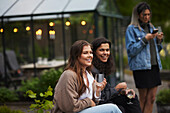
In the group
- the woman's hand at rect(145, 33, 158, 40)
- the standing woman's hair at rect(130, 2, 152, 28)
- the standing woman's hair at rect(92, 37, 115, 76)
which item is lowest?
the standing woman's hair at rect(92, 37, 115, 76)

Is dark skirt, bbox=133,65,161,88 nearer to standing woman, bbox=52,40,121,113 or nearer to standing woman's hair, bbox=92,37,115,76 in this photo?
standing woman's hair, bbox=92,37,115,76

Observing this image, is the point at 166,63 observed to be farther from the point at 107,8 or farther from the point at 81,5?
the point at 81,5

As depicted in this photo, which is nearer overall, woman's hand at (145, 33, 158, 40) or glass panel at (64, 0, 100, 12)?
woman's hand at (145, 33, 158, 40)

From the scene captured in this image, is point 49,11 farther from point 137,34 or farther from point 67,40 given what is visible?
point 67,40

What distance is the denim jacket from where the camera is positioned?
4.30m

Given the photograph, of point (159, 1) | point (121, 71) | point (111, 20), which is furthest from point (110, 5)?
point (159, 1)

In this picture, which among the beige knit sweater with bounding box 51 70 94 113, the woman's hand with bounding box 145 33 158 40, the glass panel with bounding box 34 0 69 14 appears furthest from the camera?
the glass panel with bounding box 34 0 69 14

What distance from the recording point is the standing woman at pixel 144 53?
431 cm

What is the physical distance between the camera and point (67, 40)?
483 inches

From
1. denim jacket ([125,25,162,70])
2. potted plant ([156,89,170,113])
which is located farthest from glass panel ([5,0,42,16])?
potted plant ([156,89,170,113])

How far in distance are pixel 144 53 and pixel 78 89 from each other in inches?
74.3

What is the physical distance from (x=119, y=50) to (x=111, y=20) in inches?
43.5

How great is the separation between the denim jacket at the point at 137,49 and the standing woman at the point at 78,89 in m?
1.47

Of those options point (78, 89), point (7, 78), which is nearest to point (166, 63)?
point (7, 78)
